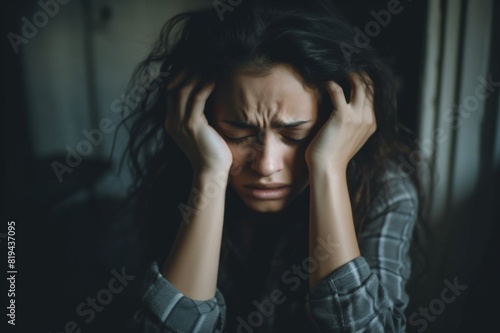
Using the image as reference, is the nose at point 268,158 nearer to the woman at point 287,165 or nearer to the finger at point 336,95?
the woman at point 287,165

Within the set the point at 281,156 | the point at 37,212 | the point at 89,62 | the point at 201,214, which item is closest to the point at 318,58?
the point at 281,156

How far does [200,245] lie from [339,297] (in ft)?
1.02

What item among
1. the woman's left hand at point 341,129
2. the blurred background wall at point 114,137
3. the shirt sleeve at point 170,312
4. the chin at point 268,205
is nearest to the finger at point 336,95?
the woman's left hand at point 341,129

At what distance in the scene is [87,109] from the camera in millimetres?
1606

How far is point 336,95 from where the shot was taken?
0.88 m

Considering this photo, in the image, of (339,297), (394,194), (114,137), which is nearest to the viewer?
(339,297)

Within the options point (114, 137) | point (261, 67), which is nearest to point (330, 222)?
point (261, 67)

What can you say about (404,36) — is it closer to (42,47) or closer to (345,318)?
(345,318)

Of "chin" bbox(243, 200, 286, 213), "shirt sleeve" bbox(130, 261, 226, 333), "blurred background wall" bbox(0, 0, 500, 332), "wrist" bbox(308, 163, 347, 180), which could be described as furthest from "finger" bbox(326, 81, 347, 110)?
"shirt sleeve" bbox(130, 261, 226, 333)

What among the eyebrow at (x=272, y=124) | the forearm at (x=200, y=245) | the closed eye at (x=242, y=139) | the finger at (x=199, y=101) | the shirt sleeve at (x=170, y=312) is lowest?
the shirt sleeve at (x=170, y=312)

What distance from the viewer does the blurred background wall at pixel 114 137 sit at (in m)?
1.06

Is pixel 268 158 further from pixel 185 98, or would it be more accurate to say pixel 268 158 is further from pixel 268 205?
pixel 185 98

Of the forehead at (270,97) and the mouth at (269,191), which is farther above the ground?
the forehead at (270,97)

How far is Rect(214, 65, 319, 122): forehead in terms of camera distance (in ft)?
2.73
